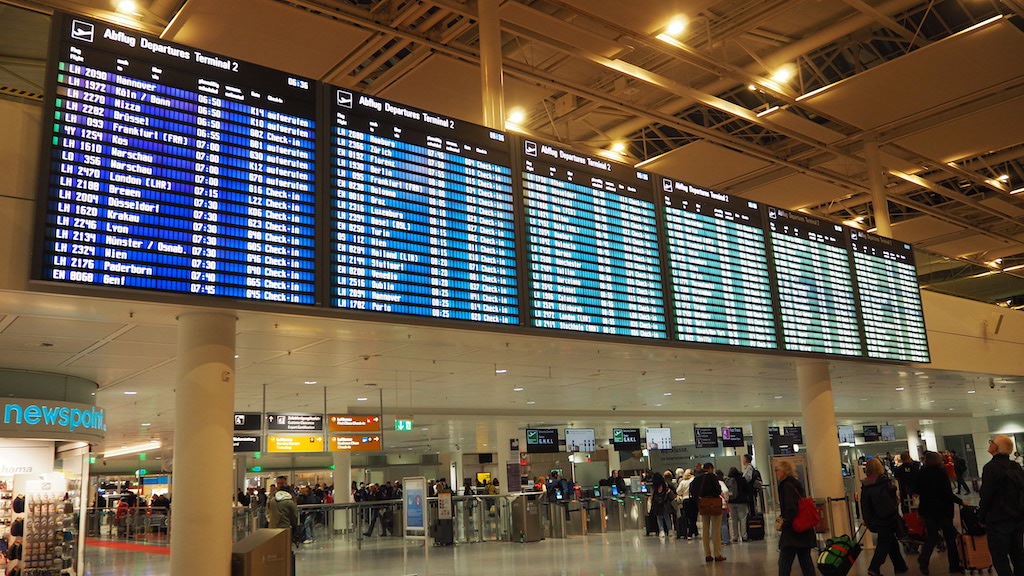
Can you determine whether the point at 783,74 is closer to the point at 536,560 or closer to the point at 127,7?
the point at 536,560

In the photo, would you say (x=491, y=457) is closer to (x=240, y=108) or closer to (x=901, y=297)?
(x=901, y=297)

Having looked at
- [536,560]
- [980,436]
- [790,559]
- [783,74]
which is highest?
[783,74]

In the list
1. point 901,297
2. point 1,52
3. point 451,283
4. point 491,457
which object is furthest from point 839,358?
point 491,457

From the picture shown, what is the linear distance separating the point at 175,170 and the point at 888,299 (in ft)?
35.9

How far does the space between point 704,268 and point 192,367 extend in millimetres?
6204

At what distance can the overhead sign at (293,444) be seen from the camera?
13.0m

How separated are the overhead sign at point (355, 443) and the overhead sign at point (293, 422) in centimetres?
43

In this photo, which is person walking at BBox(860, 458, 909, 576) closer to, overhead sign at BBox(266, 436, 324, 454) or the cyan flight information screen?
the cyan flight information screen

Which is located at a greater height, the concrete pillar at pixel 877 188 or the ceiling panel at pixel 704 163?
the ceiling panel at pixel 704 163

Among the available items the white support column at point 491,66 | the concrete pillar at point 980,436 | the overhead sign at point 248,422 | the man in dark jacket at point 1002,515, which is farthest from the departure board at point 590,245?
the concrete pillar at point 980,436

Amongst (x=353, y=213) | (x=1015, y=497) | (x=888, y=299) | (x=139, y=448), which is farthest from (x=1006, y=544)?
(x=139, y=448)

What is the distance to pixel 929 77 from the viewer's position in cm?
1250

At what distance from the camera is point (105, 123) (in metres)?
6.07

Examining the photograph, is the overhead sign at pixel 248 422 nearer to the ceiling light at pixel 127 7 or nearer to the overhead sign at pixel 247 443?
the overhead sign at pixel 247 443
